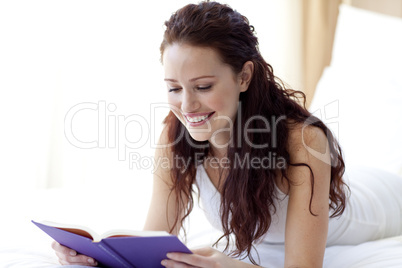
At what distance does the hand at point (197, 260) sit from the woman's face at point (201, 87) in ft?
1.26

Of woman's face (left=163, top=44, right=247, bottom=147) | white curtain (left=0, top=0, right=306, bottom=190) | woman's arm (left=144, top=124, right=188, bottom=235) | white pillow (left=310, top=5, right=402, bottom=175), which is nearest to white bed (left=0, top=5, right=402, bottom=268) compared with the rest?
white pillow (left=310, top=5, right=402, bottom=175)

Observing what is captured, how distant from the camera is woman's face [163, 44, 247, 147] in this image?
1.39 m

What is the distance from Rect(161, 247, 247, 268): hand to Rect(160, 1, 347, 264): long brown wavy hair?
0.29 metres

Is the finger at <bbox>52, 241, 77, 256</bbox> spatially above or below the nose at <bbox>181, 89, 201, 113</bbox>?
below

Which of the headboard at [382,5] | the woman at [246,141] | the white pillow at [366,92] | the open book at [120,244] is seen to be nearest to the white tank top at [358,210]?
the woman at [246,141]

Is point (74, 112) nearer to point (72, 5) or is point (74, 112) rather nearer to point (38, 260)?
point (72, 5)

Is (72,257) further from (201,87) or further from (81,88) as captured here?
(81,88)

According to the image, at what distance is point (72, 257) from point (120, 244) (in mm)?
266

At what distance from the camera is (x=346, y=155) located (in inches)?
91.8

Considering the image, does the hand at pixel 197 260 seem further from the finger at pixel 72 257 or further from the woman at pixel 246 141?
the finger at pixel 72 257

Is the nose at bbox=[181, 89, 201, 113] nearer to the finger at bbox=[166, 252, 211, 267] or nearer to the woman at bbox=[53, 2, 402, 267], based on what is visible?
the woman at bbox=[53, 2, 402, 267]

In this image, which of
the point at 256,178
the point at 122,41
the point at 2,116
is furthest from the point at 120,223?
the point at 122,41

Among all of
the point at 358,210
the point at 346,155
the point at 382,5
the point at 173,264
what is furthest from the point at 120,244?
the point at 382,5

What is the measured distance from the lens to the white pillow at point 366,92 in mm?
2264
